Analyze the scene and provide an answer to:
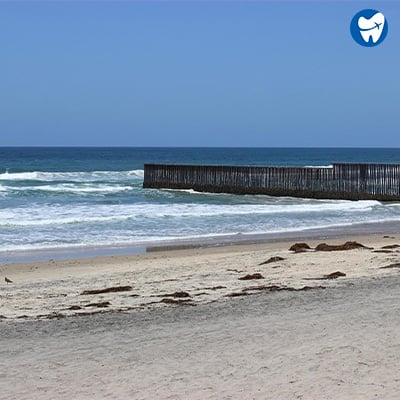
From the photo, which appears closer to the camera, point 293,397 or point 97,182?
point 293,397

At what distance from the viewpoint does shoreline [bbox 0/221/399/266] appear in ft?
58.5

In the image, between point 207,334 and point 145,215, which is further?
point 145,215

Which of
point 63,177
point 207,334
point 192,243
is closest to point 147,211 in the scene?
point 192,243

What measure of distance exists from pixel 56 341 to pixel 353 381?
3.16 m

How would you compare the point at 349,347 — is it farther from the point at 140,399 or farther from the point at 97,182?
the point at 97,182

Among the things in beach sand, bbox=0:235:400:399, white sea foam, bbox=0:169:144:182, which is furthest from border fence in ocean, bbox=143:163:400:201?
beach sand, bbox=0:235:400:399

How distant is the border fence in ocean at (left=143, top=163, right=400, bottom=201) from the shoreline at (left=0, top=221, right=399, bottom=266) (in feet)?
35.8

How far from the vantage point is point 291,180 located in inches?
1533

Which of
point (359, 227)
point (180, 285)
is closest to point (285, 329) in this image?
point (180, 285)

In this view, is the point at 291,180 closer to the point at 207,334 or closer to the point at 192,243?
the point at 192,243

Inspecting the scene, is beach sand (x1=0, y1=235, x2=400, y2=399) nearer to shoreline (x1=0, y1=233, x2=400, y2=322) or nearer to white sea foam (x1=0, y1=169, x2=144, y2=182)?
shoreline (x1=0, y1=233, x2=400, y2=322)

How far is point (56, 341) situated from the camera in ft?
27.6

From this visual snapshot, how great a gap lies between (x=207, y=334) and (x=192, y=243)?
464 inches

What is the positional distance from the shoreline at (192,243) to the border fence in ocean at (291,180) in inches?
430
